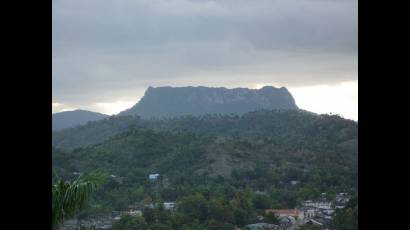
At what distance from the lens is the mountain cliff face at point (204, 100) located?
18797 mm

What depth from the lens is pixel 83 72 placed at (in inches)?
463

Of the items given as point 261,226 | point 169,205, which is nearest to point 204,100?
point 169,205

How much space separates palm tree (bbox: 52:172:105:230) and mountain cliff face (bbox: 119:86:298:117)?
576 inches

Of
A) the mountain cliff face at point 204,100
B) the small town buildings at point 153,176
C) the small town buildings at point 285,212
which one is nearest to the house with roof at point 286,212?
the small town buildings at point 285,212

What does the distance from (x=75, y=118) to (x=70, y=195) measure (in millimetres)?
13136

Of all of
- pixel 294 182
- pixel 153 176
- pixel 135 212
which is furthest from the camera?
pixel 153 176

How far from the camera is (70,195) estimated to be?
370cm

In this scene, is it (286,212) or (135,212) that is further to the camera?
(286,212)

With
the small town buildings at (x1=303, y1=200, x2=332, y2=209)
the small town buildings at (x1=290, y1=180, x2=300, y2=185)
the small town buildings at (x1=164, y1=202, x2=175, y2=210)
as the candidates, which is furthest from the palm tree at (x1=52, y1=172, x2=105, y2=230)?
the small town buildings at (x1=290, y1=180, x2=300, y2=185)

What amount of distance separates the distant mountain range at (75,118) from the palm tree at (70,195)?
454 inches

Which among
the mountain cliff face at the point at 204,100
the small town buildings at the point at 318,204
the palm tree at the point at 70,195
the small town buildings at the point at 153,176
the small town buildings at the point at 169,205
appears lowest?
the small town buildings at the point at 169,205

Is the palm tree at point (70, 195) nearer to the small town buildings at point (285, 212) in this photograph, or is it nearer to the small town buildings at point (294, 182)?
the small town buildings at point (285, 212)

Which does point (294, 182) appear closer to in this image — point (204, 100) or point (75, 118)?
point (75, 118)
